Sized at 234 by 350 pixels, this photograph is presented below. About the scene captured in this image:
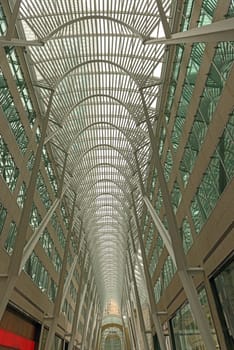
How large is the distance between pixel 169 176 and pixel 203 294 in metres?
9.35

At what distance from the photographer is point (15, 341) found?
77.9 ft

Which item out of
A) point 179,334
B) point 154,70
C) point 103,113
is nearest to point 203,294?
point 179,334

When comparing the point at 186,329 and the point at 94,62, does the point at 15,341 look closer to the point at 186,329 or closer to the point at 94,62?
the point at 186,329

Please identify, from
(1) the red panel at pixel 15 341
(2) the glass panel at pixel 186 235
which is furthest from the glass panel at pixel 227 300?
(1) the red panel at pixel 15 341

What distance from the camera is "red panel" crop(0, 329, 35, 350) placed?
21266 mm

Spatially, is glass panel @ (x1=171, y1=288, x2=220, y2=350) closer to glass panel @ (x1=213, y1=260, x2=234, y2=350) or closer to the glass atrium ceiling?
glass panel @ (x1=213, y1=260, x2=234, y2=350)

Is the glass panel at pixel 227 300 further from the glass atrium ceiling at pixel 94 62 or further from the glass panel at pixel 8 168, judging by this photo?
the glass panel at pixel 8 168

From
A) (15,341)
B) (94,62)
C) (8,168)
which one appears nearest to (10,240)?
(8,168)

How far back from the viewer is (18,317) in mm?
24562

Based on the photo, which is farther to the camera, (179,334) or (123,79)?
(123,79)

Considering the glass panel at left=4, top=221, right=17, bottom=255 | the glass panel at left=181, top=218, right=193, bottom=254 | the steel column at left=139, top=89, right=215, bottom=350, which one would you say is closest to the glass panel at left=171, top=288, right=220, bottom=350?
the glass panel at left=181, top=218, right=193, bottom=254

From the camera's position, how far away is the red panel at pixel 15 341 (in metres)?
21.3

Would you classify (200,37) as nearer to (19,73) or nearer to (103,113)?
(19,73)

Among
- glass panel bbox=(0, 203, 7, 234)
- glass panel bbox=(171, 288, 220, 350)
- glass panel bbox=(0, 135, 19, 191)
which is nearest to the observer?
glass panel bbox=(0, 203, 7, 234)
